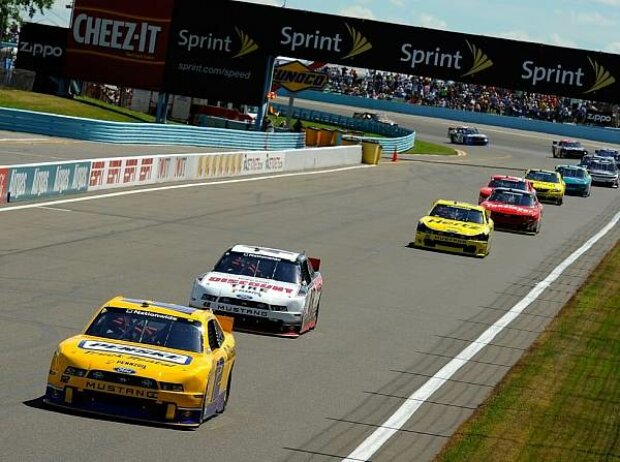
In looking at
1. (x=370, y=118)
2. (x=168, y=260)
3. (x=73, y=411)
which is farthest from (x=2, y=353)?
(x=370, y=118)

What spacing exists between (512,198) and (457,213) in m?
6.90

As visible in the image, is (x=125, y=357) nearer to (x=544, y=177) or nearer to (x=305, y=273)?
(x=305, y=273)

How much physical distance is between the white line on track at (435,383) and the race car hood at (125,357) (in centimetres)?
175

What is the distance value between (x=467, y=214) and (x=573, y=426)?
61.1ft

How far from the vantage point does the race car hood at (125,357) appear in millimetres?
11969

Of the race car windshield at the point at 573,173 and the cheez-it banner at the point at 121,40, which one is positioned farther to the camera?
the cheez-it banner at the point at 121,40

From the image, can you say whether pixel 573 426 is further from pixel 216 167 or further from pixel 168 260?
pixel 216 167

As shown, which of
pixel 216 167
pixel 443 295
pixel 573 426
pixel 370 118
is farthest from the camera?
pixel 370 118

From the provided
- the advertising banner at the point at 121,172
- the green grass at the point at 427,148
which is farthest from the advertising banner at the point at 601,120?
the advertising banner at the point at 121,172

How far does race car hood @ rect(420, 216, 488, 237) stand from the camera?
3120 centimetres

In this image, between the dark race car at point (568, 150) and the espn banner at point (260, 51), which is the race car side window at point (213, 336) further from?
the dark race car at point (568, 150)

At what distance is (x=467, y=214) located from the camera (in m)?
32.5

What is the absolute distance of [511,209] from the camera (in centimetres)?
3831

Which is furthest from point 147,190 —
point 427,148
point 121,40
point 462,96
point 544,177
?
point 462,96
